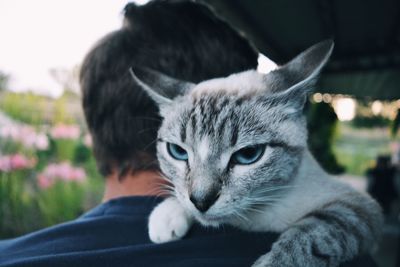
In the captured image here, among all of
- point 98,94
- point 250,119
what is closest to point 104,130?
point 98,94

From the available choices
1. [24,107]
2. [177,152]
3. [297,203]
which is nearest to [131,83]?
[177,152]

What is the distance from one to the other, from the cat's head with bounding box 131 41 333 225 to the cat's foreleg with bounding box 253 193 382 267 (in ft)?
0.57

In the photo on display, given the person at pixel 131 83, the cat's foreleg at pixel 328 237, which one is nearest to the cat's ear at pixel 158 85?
the person at pixel 131 83

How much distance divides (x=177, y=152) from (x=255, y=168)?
314 mm

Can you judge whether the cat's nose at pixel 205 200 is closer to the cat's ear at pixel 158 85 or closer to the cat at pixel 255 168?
the cat at pixel 255 168

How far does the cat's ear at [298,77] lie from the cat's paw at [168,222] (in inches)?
21.1

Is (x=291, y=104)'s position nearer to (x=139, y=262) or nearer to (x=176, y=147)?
(x=176, y=147)

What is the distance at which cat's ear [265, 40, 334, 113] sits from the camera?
1.16m

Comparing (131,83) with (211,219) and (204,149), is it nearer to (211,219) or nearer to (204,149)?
(204,149)

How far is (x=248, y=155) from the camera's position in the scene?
48.9 inches

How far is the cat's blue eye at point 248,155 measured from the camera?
1.22 metres

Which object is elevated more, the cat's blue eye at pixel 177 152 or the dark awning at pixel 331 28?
the dark awning at pixel 331 28

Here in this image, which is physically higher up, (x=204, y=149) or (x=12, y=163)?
(x=204, y=149)

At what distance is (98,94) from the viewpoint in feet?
5.26
